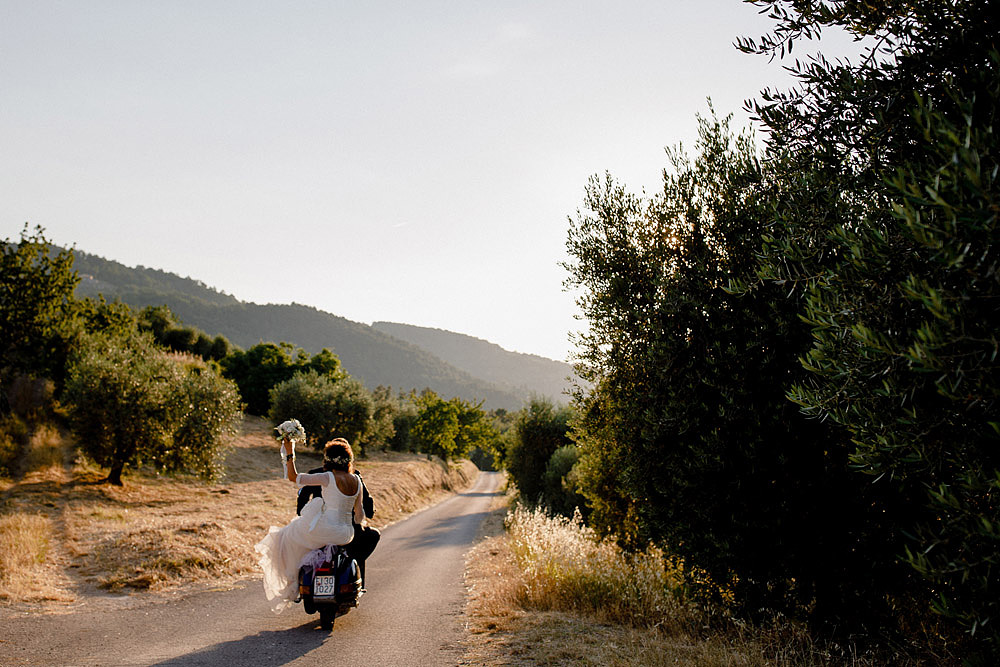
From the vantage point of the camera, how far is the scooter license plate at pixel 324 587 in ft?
24.8

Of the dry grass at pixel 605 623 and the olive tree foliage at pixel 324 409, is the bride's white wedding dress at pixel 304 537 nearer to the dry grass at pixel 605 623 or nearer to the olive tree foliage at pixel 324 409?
the dry grass at pixel 605 623

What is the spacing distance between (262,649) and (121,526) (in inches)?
418

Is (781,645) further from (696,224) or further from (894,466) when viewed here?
(696,224)

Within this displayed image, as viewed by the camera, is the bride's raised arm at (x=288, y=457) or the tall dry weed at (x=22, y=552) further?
the tall dry weed at (x=22, y=552)

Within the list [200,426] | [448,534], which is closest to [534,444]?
[448,534]

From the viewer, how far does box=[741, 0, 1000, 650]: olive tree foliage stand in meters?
2.81

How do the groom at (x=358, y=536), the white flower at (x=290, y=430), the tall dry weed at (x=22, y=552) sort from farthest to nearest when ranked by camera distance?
the tall dry weed at (x=22, y=552) → the groom at (x=358, y=536) → the white flower at (x=290, y=430)

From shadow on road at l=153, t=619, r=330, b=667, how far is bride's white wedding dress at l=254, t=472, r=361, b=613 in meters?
0.45

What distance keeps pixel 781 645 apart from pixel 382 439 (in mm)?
47703

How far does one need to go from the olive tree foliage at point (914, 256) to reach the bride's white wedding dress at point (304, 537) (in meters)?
6.01

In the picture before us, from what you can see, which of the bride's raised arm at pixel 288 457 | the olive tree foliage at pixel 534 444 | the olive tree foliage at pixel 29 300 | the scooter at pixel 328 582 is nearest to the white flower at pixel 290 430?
the bride's raised arm at pixel 288 457

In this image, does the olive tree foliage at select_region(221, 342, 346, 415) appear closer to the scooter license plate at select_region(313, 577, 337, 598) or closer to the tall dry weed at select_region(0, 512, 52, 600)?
the tall dry weed at select_region(0, 512, 52, 600)

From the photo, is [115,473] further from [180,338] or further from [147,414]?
[180,338]

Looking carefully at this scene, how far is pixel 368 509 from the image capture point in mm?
8797
